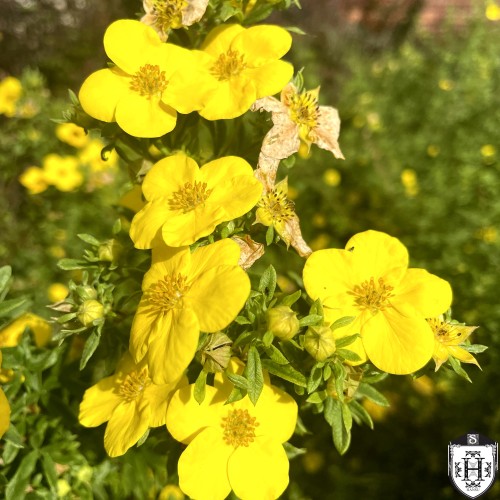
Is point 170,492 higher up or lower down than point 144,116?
lower down

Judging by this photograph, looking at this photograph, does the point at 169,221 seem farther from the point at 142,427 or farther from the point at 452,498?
the point at 452,498

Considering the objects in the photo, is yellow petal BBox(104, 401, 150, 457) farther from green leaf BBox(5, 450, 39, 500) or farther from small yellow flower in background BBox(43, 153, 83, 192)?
small yellow flower in background BBox(43, 153, 83, 192)

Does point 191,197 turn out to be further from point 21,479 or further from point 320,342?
point 21,479

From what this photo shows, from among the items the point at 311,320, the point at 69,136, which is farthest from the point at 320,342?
the point at 69,136

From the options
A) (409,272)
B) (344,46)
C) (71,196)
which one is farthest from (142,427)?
(344,46)

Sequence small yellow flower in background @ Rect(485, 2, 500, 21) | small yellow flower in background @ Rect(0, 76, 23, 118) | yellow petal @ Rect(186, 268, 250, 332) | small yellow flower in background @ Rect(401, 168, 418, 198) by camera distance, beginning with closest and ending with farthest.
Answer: yellow petal @ Rect(186, 268, 250, 332) < small yellow flower in background @ Rect(401, 168, 418, 198) < small yellow flower in background @ Rect(0, 76, 23, 118) < small yellow flower in background @ Rect(485, 2, 500, 21)

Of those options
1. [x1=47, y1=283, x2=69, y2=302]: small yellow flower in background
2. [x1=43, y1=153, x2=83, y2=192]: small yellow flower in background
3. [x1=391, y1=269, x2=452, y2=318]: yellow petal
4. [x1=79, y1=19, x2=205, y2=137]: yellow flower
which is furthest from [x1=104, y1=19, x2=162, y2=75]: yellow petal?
[x1=43, y1=153, x2=83, y2=192]: small yellow flower in background
